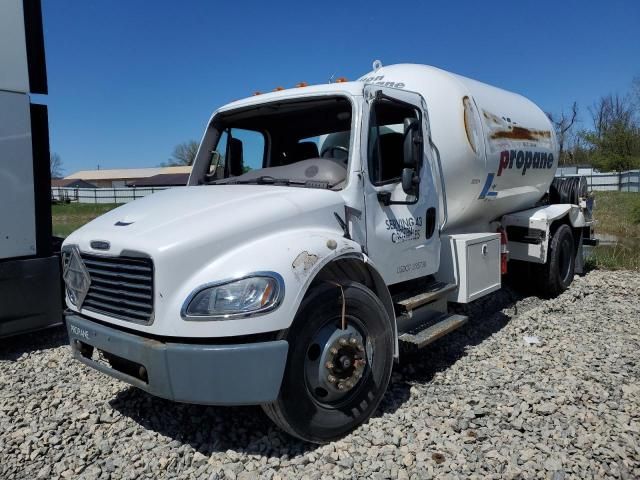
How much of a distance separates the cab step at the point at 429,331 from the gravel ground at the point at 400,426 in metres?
0.43

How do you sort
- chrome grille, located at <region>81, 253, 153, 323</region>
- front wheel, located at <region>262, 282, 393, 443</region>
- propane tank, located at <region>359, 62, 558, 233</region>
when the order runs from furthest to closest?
propane tank, located at <region>359, 62, 558, 233</region>, front wheel, located at <region>262, 282, 393, 443</region>, chrome grille, located at <region>81, 253, 153, 323</region>

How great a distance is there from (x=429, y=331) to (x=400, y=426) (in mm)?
1001

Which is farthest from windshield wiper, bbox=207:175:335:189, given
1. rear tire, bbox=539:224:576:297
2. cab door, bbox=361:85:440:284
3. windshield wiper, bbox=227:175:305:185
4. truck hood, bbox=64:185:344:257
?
rear tire, bbox=539:224:576:297

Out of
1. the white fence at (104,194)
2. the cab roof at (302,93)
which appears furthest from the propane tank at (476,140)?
the white fence at (104,194)

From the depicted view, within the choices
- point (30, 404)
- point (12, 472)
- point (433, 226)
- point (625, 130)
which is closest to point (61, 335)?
point (30, 404)

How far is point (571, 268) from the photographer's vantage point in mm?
7922

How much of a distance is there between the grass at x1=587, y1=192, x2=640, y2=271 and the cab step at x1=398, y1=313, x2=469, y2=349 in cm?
620

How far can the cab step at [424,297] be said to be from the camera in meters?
4.34

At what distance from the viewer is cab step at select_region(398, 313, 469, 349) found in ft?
13.5

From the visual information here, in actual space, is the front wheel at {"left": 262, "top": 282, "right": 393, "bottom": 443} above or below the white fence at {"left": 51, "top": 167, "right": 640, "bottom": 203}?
below

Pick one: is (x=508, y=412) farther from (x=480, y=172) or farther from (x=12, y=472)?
(x=12, y=472)

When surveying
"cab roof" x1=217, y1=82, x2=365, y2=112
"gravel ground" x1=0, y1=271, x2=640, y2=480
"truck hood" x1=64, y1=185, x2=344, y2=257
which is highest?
"cab roof" x1=217, y1=82, x2=365, y2=112

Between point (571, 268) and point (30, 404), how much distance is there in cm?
737

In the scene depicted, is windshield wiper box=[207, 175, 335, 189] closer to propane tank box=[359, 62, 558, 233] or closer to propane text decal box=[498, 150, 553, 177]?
propane tank box=[359, 62, 558, 233]
